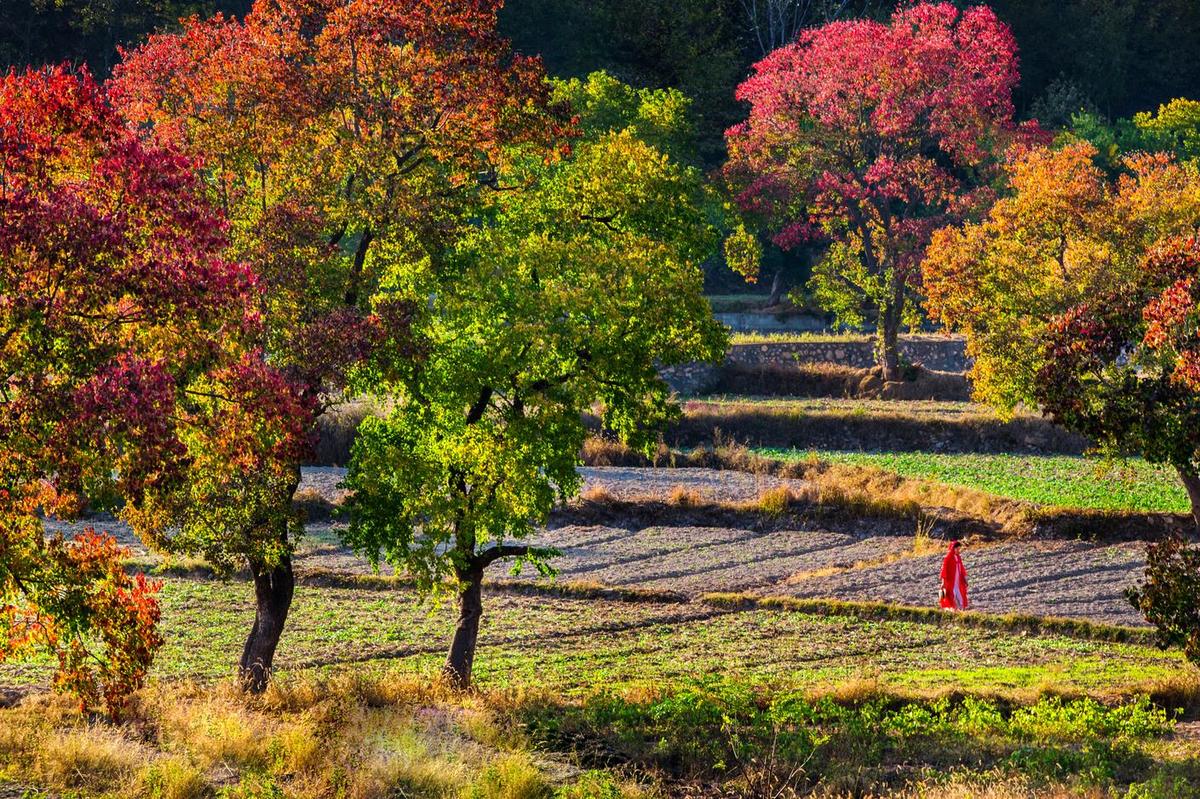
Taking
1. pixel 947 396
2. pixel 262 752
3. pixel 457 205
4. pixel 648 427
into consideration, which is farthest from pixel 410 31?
pixel 947 396

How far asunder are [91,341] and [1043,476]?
34316 millimetres

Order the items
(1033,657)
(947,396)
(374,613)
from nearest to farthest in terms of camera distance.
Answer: (1033,657), (374,613), (947,396)

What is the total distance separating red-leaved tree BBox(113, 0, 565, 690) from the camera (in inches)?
884

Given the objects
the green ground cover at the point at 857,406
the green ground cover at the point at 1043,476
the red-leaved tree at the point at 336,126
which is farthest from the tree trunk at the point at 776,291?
the red-leaved tree at the point at 336,126

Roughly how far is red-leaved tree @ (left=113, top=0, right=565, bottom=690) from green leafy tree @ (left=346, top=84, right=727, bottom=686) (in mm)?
1011

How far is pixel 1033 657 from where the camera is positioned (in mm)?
26500

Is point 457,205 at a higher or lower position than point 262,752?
higher

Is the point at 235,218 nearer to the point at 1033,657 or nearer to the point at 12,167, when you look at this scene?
the point at 12,167

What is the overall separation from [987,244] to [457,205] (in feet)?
80.9

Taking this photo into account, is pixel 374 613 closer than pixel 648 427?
No

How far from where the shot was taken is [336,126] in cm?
2367

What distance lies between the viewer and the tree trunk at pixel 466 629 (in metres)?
24.2

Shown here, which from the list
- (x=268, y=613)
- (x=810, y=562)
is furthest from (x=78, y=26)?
(x=268, y=613)

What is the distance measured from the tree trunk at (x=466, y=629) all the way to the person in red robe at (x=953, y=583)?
32.7ft
